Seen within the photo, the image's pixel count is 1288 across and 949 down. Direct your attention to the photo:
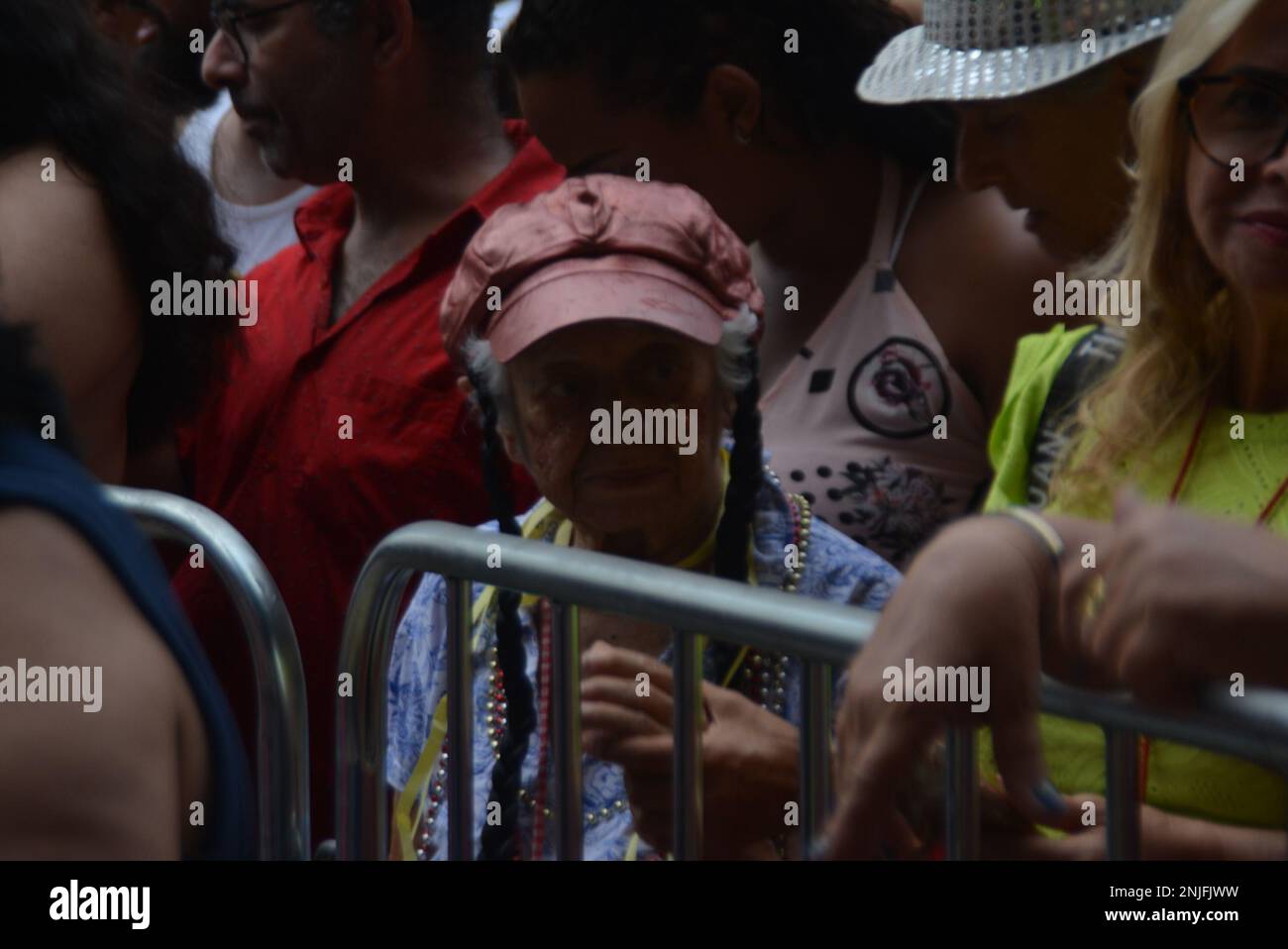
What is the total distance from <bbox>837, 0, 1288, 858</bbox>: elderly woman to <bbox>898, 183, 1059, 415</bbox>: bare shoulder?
18.3 inches

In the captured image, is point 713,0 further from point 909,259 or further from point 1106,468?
point 1106,468

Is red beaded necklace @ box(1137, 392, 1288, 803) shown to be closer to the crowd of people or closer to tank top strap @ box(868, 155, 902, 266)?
the crowd of people

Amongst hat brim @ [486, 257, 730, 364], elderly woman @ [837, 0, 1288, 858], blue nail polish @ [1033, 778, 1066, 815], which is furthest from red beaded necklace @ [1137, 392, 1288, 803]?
hat brim @ [486, 257, 730, 364]

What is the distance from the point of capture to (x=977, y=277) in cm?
280

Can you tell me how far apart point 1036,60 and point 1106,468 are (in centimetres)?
82

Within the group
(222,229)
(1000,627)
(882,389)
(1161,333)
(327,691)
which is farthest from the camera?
(222,229)

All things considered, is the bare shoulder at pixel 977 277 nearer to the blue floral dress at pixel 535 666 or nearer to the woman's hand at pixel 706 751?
the blue floral dress at pixel 535 666

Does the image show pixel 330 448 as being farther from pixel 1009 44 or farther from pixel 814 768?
pixel 814 768

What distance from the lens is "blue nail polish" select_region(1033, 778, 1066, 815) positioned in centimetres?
146

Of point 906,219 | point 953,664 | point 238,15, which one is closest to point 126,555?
point 953,664

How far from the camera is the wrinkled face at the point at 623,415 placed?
235 cm

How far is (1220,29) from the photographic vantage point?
1.88m
